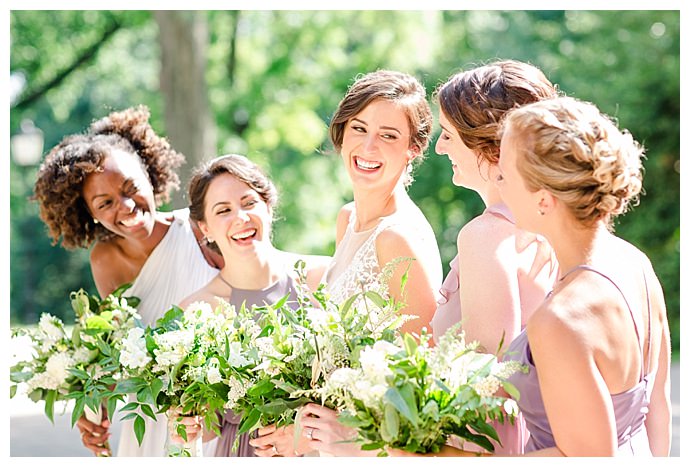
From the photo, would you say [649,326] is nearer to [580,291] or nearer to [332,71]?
[580,291]

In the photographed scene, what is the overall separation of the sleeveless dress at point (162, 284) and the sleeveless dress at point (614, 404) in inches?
Result: 91.3

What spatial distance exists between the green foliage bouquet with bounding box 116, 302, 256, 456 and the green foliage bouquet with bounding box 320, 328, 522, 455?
657 millimetres

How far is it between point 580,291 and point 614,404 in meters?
0.34

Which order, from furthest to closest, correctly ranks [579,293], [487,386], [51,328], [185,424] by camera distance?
[51,328] < [185,424] < [487,386] < [579,293]

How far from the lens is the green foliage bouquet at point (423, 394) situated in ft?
6.98

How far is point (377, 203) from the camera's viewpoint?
3.23 metres

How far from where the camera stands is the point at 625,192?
2152 mm

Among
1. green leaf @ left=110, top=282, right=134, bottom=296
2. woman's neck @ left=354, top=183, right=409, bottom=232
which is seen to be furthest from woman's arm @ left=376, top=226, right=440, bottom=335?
green leaf @ left=110, top=282, right=134, bottom=296

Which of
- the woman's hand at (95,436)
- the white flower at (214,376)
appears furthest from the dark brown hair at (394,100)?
the woman's hand at (95,436)

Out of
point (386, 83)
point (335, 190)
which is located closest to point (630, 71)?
point (335, 190)

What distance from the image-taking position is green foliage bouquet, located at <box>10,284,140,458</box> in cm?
326

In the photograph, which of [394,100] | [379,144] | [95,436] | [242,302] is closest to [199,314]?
[242,302]
